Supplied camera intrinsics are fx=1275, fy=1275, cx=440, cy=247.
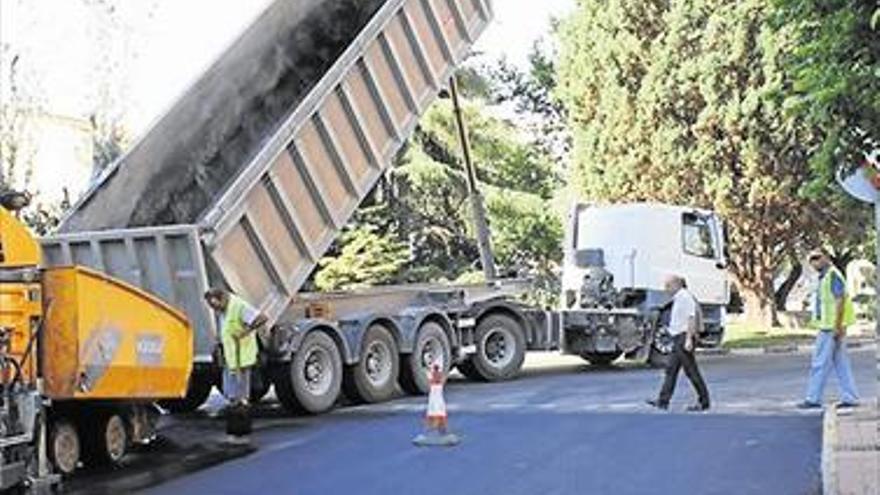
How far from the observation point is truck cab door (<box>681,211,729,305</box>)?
62.8ft

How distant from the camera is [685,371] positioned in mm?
12820

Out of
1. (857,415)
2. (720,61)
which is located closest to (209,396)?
(857,415)

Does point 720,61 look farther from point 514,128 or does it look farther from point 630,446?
point 630,446

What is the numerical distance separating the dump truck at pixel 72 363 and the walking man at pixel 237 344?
0.89 m

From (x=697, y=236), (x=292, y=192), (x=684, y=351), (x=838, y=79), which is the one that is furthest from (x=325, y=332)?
(x=838, y=79)

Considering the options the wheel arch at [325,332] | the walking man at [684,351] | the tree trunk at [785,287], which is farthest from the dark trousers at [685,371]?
the tree trunk at [785,287]

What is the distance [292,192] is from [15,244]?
458cm

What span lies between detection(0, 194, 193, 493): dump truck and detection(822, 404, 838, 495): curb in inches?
200

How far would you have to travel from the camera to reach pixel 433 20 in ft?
47.7

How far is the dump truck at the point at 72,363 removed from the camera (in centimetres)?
833

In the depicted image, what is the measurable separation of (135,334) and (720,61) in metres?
19.4

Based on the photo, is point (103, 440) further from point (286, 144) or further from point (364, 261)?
point (364, 261)

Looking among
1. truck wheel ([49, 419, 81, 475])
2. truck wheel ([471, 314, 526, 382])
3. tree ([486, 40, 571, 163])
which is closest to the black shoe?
truck wheel ([471, 314, 526, 382])

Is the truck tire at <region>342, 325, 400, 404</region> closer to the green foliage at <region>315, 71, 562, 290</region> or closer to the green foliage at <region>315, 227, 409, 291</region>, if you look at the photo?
the green foliage at <region>315, 71, 562, 290</region>
